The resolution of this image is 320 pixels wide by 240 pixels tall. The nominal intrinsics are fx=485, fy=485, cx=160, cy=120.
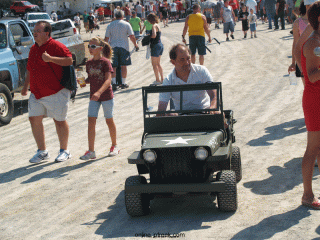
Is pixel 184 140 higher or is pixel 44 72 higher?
pixel 44 72

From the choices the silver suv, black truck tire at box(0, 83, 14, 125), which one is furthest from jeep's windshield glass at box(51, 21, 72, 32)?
black truck tire at box(0, 83, 14, 125)

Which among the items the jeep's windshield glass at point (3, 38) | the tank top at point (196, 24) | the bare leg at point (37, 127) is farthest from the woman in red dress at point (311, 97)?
the tank top at point (196, 24)

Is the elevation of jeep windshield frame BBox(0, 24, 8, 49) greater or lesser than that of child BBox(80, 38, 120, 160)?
greater

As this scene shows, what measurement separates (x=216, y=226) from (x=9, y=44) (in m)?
7.89

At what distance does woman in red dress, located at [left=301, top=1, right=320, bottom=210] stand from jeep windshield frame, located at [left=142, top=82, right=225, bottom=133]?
98 cm

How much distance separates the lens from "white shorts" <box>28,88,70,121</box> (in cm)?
700

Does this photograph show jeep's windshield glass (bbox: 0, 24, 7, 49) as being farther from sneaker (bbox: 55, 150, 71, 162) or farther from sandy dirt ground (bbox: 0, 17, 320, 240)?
sneaker (bbox: 55, 150, 71, 162)

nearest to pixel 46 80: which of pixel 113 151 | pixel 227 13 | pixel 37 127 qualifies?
pixel 37 127

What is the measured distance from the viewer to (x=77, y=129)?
914 centimetres

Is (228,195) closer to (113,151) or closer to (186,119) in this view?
(186,119)

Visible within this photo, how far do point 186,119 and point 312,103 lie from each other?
1.34 metres

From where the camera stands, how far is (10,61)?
1048 centimetres

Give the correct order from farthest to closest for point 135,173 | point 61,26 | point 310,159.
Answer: point 61,26, point 135,173, point 310,159

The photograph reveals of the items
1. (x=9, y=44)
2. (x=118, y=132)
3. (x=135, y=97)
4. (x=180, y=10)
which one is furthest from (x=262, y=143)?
(x=180, y=10)
